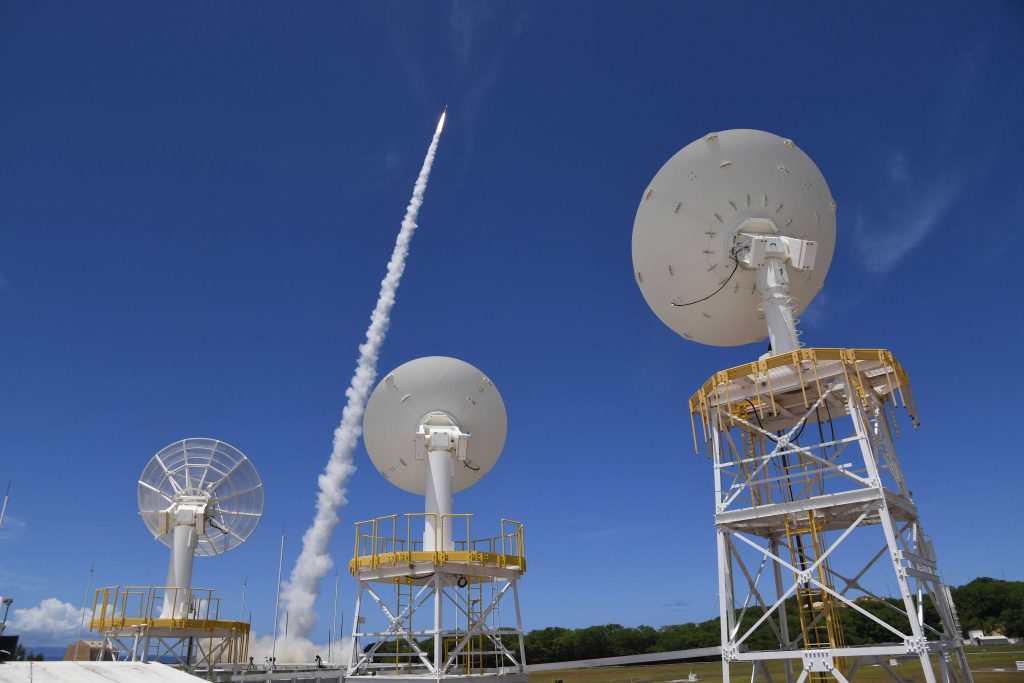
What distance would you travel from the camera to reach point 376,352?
48.1m

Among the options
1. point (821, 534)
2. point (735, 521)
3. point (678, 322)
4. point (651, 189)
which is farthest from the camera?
point (678, 322)

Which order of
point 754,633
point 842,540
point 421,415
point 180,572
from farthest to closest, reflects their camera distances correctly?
point 754,633, point 180,572, point 421,415, point 842,540

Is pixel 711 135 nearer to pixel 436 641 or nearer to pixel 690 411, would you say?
pixel 690 411

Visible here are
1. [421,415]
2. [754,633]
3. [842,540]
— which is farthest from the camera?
[754,633]

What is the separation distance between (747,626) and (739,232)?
207 ft

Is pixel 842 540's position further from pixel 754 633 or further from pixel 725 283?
pixel 754 633

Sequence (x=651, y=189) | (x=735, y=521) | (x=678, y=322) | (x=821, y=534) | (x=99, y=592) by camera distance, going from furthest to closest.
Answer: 1. (x=99, y=592)
2. (x=678, y=322)
3. (x=651, y=189)
4. (x=821, y=534)
5. (x=735, y=521)

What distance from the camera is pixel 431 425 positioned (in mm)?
28109

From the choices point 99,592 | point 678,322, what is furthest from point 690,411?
point 99,592

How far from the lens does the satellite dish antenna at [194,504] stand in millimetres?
36250

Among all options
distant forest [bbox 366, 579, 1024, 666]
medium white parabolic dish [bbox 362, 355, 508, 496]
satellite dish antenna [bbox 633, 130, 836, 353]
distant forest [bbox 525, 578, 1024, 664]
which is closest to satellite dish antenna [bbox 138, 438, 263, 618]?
medium white parabolic dish [bbox 362, 355, 508, 496]

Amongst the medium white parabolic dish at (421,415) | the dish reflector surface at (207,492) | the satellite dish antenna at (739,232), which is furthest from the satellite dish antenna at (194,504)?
the satellite dish antenna at (739,232)

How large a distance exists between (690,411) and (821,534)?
5916 mm

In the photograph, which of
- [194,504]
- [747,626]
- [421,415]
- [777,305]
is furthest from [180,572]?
[747,626]
